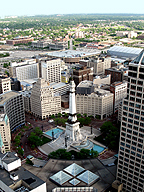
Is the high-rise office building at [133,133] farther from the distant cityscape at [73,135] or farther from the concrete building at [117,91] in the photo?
the concrete building at [117,91]

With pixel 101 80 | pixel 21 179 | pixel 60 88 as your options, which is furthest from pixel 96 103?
pixel 21 179

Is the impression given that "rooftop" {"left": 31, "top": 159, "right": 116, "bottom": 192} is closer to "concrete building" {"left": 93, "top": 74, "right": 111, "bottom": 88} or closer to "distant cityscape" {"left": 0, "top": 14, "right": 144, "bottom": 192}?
"distant cityscape" {"left": 0, "top": 14, "right": 144, "bottom": 192}

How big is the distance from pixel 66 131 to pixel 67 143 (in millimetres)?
7283

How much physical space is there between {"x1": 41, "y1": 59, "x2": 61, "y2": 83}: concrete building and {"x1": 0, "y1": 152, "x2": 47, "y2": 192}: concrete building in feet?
401

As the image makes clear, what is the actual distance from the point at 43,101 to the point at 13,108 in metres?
20.0

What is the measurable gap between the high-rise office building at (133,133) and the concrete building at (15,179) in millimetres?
26402

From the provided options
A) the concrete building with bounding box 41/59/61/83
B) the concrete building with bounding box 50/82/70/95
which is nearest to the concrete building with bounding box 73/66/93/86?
the concrete building with bounding box 50/82/70/95

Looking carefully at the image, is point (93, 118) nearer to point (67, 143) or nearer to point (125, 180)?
point (67, 143)

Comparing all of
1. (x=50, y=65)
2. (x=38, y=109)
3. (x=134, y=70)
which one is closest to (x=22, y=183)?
(x=134, y=70)

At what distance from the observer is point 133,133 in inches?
2618

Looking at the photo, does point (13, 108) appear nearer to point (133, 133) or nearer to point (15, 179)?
point (15, 179)

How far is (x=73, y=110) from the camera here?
110 metres

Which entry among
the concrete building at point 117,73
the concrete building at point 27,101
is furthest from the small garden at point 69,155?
the concrete building at point 117,73

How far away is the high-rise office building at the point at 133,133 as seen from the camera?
63062 millimetres
